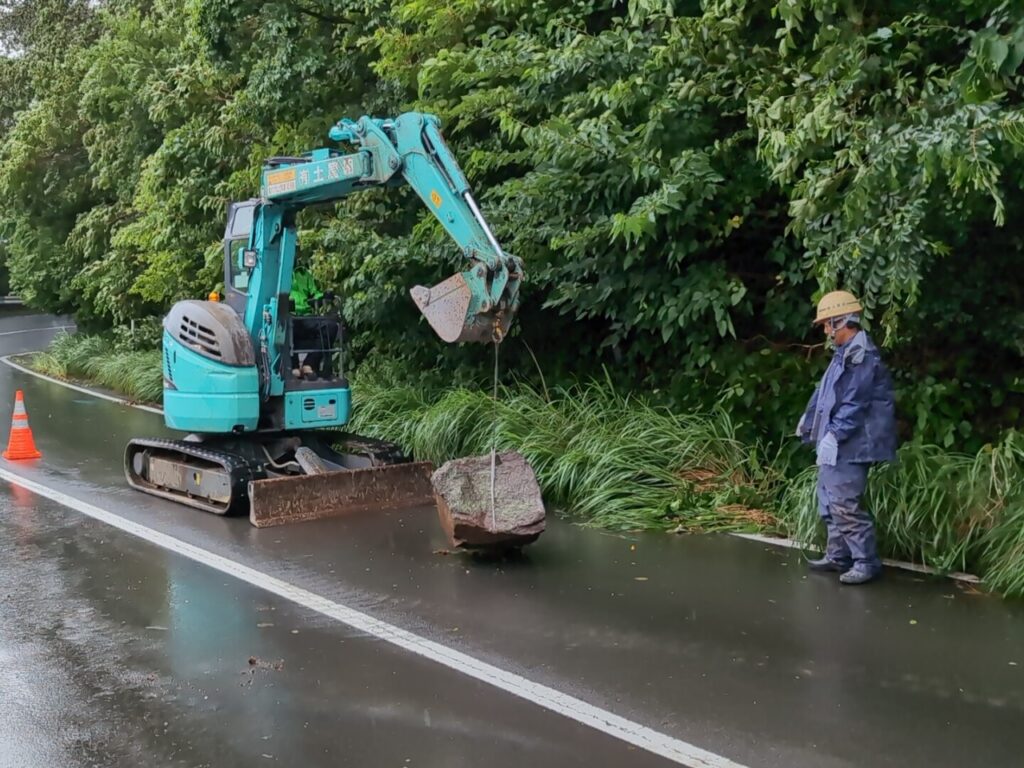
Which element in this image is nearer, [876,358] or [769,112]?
[876,358]

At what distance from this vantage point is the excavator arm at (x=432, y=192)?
25.7ft

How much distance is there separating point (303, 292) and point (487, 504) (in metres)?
3.64

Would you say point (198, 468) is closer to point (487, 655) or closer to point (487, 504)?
point (487, 504)

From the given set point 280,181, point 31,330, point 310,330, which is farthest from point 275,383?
point 31,330

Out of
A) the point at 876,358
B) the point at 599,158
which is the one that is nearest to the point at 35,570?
the point at 599,158

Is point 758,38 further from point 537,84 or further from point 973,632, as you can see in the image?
point 973,632

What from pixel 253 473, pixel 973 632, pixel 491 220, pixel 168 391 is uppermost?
pixel 491 220

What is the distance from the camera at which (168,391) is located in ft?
33.4

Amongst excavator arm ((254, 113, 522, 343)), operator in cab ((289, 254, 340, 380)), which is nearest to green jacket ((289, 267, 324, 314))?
operator in cab ((289, 254, 340, 380))

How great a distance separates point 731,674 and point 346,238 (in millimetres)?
8266

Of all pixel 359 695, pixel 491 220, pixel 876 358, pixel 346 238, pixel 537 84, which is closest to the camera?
pixel 359 695

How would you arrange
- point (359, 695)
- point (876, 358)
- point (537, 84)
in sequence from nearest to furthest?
point (359, 695) → point (876, 358) → point (537, 84)

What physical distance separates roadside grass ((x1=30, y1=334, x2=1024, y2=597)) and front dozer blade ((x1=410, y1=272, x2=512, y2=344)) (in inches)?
80.8

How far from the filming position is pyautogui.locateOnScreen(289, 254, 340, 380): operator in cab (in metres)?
Result: 10.2
